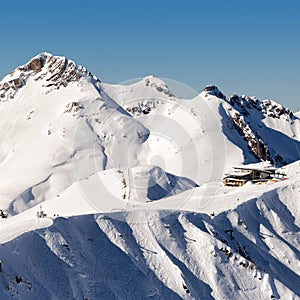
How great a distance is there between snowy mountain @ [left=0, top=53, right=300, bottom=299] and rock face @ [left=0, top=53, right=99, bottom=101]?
340 cm

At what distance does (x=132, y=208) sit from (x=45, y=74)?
397 ft

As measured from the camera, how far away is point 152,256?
49.1 metres

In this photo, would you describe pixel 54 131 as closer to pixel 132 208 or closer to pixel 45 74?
pixel 45 74

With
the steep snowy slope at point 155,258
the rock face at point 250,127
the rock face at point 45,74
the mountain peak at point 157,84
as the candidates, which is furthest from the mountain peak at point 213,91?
the steep snowy slope at point 155,258

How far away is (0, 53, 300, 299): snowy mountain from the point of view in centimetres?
4422

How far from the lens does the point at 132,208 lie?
56.7 meters

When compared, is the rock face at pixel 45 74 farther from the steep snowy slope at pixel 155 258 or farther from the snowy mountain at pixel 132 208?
the steep snowy slope at pixel 155 258

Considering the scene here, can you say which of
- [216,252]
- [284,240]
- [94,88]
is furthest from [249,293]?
[94,88]

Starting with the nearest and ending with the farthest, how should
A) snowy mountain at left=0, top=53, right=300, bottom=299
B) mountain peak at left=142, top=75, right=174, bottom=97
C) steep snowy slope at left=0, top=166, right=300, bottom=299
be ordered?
steep snowy slope at left=0, top=166, right=300, bottom=299, snowy mountain at left=0, top=53, right=300, bottom=299, mountain peak at left=142, top=75, right=174, bottom=97

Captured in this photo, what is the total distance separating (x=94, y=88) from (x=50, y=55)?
82.6 feet

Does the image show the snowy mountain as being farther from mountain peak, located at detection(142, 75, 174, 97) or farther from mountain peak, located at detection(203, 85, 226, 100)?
mountain peak, located at detection(203, 85, 226, 100)

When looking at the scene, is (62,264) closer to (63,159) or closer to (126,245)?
(126,245)

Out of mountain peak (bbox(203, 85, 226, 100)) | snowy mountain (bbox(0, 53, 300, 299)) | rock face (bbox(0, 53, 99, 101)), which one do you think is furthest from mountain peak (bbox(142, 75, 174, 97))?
snowy mountain (bbox(0, 53, 300, 299))

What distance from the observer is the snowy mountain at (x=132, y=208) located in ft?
145
